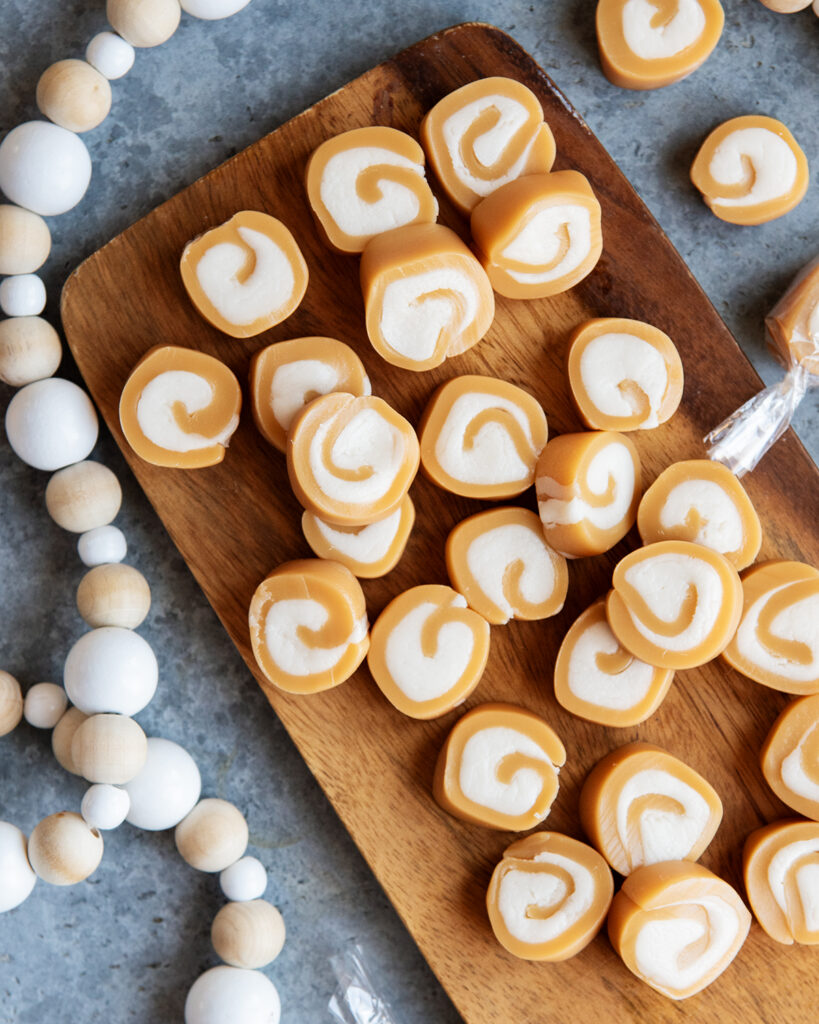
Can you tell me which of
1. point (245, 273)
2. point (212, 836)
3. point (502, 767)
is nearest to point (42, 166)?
point (245, 273)

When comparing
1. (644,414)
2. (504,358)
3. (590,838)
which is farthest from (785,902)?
(504,358)

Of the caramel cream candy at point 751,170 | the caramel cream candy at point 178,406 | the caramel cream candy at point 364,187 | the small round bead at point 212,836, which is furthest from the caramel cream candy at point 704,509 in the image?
the small round bead at point 212,836

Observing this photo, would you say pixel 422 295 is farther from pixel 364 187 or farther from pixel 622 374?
pixel 622 374

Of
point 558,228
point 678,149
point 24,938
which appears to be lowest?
point 24,938

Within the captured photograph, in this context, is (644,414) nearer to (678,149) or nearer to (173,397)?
(678,149)

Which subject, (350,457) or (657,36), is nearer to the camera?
(350,457)
